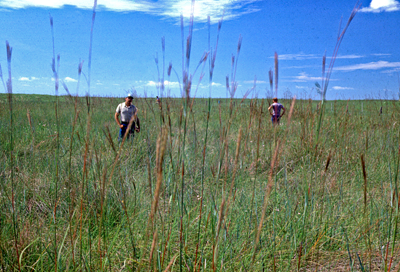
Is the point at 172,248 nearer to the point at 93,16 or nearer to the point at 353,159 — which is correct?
the point at 93,16

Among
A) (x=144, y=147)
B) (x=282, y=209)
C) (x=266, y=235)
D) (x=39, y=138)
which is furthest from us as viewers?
(x=39, y=138)

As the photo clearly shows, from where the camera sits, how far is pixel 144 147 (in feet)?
14.0

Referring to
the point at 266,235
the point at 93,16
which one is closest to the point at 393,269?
the point at 266,235

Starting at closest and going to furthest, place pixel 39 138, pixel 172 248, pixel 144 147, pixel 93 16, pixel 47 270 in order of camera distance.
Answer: pixel 93 16 < pixel 47 270 < pixel 172 248 < pixel 144 147 < pixel 39 138

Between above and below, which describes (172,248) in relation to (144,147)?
below

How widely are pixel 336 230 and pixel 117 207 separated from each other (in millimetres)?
1756

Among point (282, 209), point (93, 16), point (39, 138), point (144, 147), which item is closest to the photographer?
point (93, 16)

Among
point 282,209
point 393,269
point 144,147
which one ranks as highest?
point 144,147

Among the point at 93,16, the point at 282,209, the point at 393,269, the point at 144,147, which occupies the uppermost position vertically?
the point at 93,16

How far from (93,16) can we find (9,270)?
4.82 feet

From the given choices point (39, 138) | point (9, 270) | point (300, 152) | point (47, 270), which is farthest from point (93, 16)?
point (39, 138)

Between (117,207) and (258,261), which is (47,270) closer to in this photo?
(117,207)

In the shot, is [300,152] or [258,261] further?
[300,152]

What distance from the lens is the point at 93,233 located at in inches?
69.8
